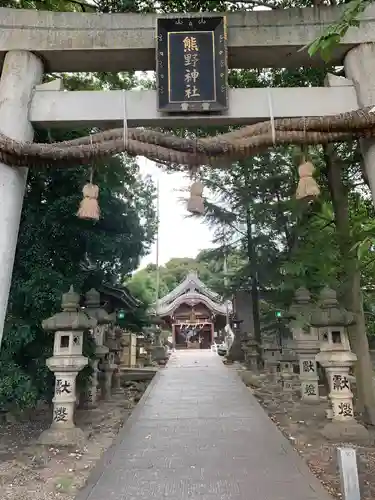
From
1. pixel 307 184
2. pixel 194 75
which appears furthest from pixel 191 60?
pixel 307 184

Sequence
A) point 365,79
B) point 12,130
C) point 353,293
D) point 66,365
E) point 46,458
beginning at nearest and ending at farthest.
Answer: point 12,130, point 365,79, point 46,458, point 66,365, point 353,293

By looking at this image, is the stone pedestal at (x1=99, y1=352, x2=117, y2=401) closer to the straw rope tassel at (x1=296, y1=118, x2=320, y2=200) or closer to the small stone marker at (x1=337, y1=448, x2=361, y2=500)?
the straw rope tassel at (x1=296, y1=118, x2=320, y2=200)

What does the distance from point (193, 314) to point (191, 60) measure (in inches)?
1092

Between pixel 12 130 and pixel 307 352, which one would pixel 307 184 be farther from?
pixel 307 352

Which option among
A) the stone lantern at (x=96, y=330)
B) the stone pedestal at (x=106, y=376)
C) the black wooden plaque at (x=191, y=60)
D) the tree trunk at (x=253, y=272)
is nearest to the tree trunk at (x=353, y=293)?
the black wooden plaque at (x=191, y=60)

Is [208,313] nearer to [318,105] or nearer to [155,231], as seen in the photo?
[155,231]

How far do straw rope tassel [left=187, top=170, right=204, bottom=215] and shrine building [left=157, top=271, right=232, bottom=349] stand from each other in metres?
26.8

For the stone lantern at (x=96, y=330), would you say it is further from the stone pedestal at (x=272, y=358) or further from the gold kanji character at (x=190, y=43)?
the stone pedestal at (x=272, y=358)

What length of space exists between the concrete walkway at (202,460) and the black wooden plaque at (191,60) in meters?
3.70

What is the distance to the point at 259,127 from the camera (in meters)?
3.94

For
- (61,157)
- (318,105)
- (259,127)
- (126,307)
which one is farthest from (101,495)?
(126,307)

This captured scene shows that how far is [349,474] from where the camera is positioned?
9.94 ft

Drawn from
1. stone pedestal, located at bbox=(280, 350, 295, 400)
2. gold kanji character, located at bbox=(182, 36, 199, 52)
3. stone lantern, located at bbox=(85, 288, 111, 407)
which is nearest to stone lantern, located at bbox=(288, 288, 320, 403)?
stone pedestal, located at bbox=(280, 350, 295, 400)

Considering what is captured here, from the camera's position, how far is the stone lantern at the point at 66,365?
19.4 ft
